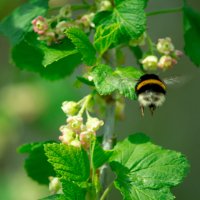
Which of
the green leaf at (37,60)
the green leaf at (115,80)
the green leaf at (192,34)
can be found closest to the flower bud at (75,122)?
the green leaf at (115,80)

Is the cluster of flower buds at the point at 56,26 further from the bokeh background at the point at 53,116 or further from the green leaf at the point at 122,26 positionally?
the bokeh background at the point at 53,116

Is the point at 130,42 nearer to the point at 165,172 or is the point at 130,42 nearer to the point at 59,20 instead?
the point at 59,20

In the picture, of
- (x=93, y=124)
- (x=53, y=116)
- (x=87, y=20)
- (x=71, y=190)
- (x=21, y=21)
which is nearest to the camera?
(x=71, y=190)

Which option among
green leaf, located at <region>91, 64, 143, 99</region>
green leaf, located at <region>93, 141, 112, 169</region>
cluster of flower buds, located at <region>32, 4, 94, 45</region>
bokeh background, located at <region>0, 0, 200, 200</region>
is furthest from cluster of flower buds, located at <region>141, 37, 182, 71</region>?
bokeh background, located at <region>0, 0, 200, 200</region>

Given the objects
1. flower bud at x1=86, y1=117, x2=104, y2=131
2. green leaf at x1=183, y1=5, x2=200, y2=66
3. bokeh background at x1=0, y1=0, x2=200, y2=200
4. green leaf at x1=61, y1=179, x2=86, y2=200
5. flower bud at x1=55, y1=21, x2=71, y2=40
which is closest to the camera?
green leaf at x1=61, y1=179, x2=86, y2=200

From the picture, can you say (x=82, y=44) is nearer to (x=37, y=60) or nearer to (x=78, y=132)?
(x=78, y=132)

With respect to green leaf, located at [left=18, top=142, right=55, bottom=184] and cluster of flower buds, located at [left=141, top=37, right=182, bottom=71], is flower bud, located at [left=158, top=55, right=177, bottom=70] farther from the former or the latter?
green leaf, located at [left=18, top=142, right=55, bottom=184]

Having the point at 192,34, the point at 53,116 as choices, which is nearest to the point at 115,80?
the point at 192,34
